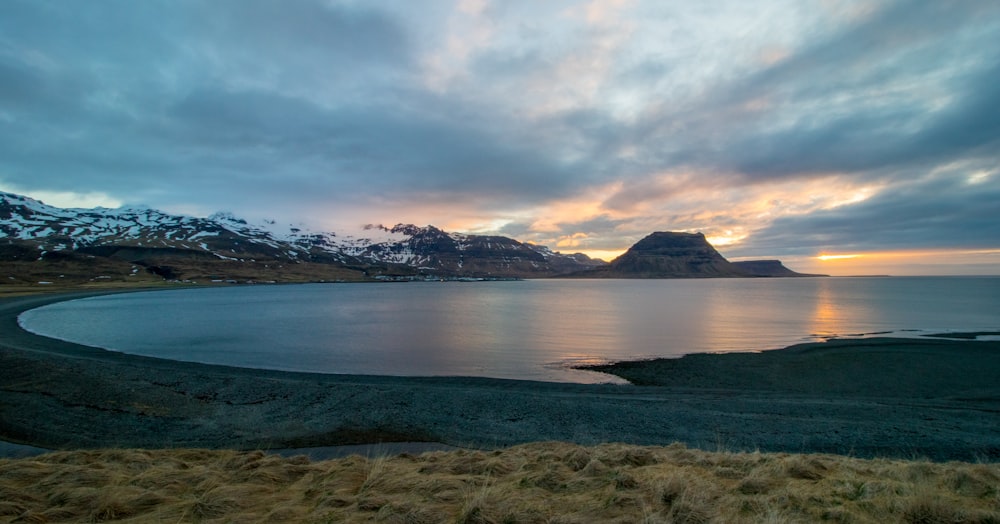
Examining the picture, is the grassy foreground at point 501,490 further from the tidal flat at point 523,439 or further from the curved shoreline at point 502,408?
the curved shoreline at point 502,408

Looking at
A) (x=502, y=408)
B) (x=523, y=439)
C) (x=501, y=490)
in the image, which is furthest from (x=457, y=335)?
(x=501, y=490)

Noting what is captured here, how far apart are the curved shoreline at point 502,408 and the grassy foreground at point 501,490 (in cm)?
463

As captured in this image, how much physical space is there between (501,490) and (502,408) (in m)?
10.6

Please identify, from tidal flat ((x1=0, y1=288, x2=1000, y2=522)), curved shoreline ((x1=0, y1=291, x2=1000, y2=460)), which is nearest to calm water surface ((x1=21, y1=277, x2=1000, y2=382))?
tidal flat ((x1=0, y1=288, x2=1000, y2=522))

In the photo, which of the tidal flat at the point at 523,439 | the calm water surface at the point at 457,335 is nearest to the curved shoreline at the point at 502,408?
the tidal flat at the point at 523,439

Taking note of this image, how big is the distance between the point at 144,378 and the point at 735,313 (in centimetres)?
6862

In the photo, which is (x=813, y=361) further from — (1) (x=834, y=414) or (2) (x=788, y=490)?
(2) (x=788, y=490)

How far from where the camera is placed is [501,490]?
23.9ft

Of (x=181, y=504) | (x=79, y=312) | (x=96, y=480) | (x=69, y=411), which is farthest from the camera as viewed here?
(x=79, y=312)

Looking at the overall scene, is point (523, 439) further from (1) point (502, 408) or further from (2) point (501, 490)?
(2) point (501, 490)

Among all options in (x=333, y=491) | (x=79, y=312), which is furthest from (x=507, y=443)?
(x=79, y=312)

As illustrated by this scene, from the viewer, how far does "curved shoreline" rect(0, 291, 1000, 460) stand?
14156 millimetres

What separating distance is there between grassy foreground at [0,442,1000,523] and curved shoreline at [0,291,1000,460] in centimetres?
463

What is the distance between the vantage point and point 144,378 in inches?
872
